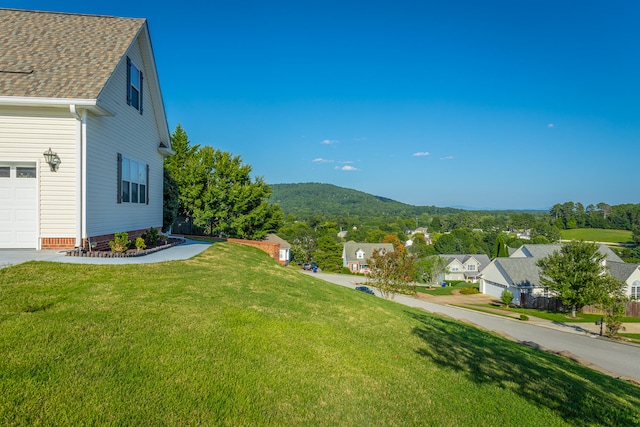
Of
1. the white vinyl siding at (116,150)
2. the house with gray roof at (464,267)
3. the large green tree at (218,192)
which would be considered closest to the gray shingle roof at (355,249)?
the house with gray roof at (464,267)

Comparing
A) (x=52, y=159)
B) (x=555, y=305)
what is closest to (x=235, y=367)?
(x=52, y=159)

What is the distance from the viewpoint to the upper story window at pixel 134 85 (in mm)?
11962

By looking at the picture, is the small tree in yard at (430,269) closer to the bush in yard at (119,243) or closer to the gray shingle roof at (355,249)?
the gray shingle roof at (355,249)

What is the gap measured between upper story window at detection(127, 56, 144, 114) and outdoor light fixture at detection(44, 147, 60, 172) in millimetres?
3441

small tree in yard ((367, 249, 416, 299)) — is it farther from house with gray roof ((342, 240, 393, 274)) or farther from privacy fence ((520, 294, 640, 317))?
house with gray roof ((342, 240, 393, 274))

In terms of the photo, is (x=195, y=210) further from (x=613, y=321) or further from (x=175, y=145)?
(x=613, y=321)

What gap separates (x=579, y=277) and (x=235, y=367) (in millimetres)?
29636

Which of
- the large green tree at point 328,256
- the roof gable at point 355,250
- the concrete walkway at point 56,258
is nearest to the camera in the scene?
the concrete walkway at point 56,258

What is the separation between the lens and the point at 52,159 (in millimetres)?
9367

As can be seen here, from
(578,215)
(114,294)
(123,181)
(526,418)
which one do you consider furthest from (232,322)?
(578,215)

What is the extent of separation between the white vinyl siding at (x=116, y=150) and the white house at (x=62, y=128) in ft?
0.10

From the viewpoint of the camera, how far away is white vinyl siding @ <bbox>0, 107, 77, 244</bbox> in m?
9.27

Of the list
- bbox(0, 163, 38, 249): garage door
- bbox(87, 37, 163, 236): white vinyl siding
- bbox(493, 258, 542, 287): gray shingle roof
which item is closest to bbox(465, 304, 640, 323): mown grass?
bbox(493, 258, 542, 287): gray shingle roof

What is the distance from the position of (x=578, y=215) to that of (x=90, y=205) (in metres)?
152
